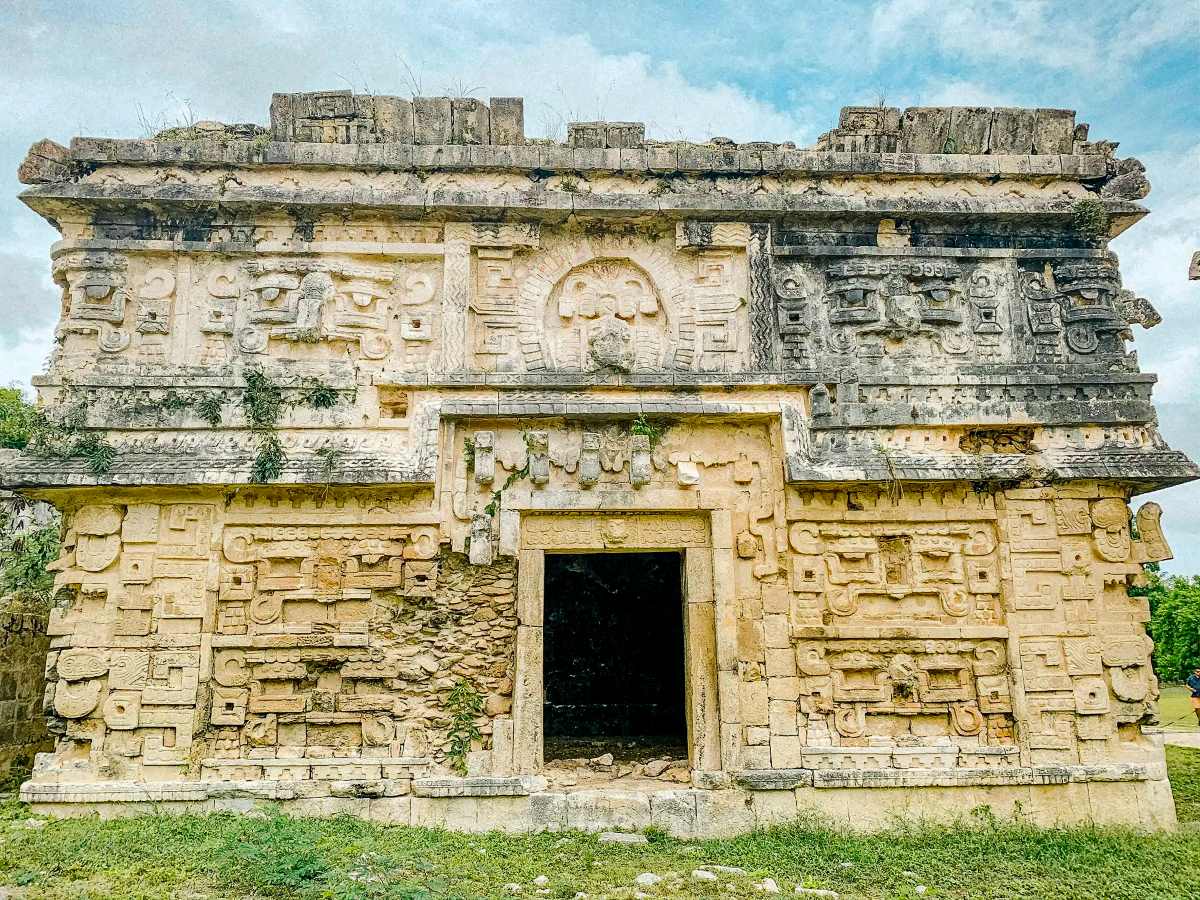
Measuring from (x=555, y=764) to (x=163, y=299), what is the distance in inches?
216

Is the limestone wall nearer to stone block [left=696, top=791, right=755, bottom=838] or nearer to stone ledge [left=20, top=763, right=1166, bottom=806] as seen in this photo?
stone ledge [left=20, top=763, right=1166, bottom=806]

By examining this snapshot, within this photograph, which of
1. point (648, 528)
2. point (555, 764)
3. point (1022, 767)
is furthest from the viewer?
point (555, 764)

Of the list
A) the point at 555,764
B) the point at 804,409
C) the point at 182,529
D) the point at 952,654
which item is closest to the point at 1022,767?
the point at 952,654

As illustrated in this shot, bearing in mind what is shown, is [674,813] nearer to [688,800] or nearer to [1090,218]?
[688,800]

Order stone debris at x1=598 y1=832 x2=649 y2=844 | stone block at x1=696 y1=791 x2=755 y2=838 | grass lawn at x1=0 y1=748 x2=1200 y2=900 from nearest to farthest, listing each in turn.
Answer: grass lawn at x1=0 y1=748 x2=1200 y2=900, stone debris at x1=598 y1=832 x2=649 y2=844, stone block at x1=696 y1=791 x2=755 y2=838

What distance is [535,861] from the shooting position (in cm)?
578

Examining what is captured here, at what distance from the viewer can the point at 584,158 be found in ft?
24.7

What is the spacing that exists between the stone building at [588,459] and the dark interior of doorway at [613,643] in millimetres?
3389

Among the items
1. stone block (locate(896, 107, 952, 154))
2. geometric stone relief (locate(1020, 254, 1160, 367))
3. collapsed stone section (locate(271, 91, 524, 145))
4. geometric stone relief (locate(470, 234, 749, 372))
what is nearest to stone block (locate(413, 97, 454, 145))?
collapsed stone section (locate(271, 91, 524, 145))

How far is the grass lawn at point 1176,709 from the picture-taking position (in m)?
13.2

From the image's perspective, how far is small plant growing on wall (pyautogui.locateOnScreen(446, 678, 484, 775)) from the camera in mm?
6637

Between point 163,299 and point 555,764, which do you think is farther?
point 555,764

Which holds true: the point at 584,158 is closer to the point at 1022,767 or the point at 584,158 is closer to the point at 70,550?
the point at 70,550

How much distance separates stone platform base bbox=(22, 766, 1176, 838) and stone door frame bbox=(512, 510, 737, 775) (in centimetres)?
28
